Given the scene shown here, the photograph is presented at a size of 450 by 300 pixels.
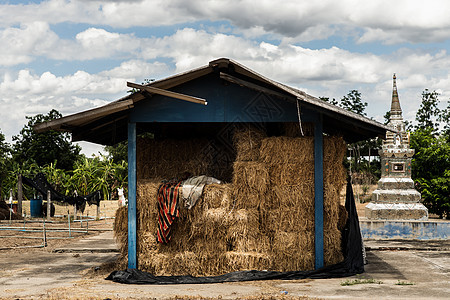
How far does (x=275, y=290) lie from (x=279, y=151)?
2.51m

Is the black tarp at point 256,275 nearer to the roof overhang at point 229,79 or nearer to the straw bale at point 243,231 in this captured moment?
the straw bale at point 243,231

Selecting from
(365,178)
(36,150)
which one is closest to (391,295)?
(365,178)

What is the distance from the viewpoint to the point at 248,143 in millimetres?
9203

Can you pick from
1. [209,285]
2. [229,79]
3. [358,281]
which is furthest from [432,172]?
[209,285]

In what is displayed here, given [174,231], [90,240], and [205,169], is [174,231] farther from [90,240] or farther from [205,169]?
[90,240]

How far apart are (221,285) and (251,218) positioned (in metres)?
1.30

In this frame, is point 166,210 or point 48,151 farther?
point 48,151

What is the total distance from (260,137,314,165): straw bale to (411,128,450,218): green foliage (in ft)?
48.3

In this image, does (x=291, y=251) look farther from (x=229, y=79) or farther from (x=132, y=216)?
(x=229, y=79)

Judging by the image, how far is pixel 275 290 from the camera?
7.75 m

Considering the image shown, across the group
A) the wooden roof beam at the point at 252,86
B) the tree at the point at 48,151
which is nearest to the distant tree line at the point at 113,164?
the tree at the point at 48,151

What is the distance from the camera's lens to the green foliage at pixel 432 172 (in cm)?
2186

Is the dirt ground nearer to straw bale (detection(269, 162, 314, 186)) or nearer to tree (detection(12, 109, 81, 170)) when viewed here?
straw bale (detection(269, 162, 314, 186))

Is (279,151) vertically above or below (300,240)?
above
